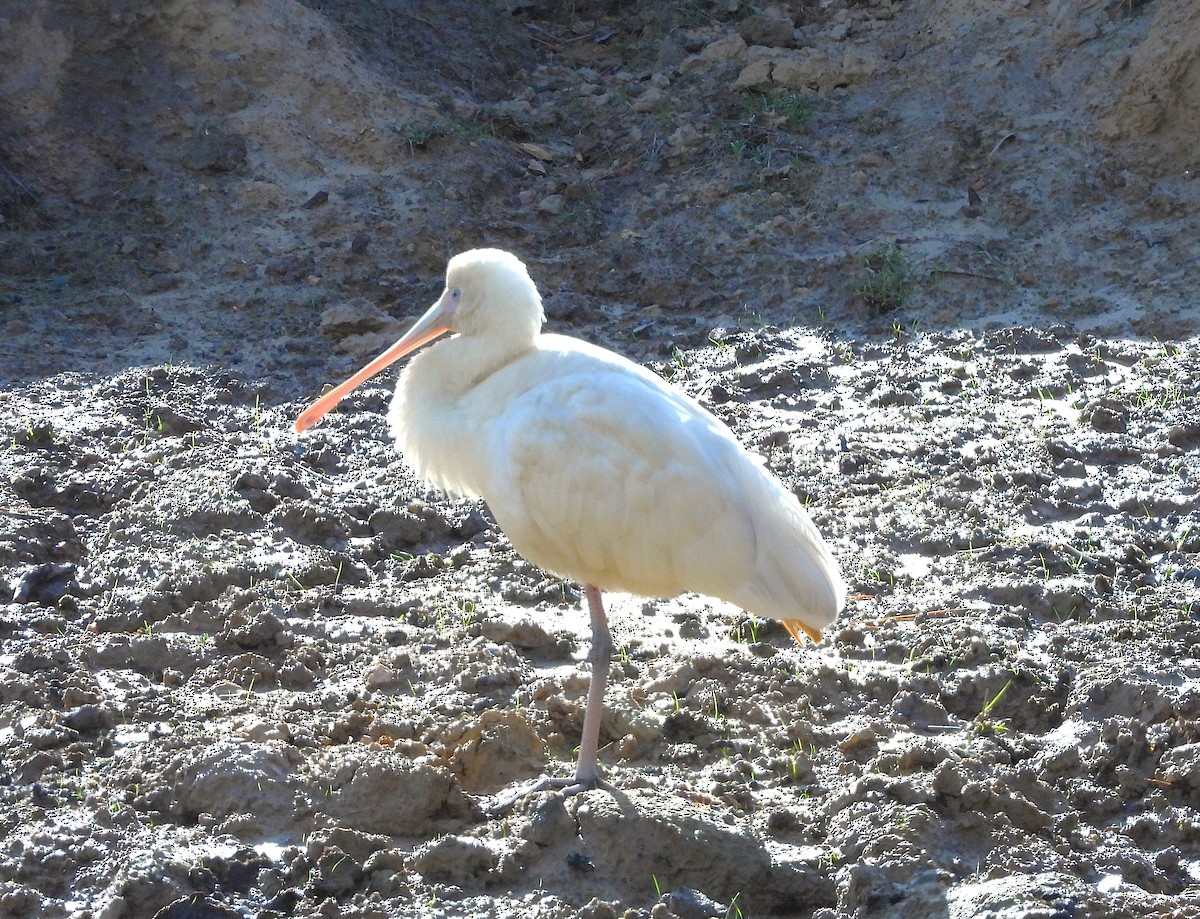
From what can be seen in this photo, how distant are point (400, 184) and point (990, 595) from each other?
221 inches

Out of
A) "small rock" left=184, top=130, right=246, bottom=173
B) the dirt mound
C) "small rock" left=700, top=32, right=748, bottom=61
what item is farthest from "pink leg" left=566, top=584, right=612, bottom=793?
"small rock" left=700, top=32, right=748, bottom=61

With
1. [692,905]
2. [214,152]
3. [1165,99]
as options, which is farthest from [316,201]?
[692,905]

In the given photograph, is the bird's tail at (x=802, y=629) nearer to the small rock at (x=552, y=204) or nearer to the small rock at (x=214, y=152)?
the small rock at (x=552, y=204)

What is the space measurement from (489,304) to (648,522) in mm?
1135

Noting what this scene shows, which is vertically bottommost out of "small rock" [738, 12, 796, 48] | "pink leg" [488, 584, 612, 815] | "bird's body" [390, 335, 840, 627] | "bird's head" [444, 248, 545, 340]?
"pink leg" [488, 584, 612, 815]

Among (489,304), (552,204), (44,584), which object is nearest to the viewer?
(489,304)

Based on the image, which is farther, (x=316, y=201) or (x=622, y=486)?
(x=316, y=201)

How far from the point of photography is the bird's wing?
17.0 feet

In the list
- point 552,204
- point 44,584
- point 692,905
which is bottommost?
point 692,905

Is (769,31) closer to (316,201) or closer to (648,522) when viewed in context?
(316,201)

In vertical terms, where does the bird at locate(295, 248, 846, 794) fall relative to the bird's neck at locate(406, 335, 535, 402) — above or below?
below

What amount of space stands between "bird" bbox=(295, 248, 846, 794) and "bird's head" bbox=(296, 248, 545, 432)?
0.69ft

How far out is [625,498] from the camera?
5188 millimetres

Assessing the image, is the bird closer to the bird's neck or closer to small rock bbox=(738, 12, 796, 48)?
the bird's neck
